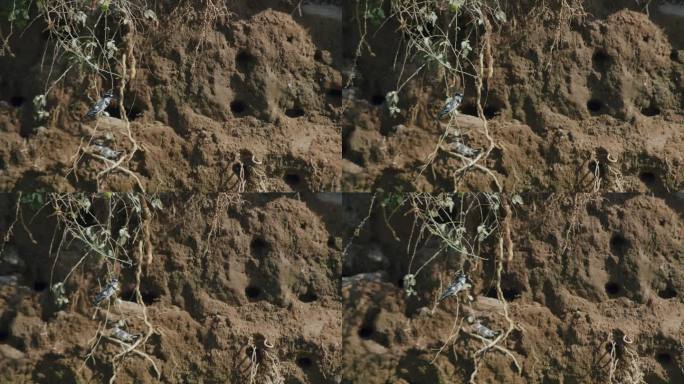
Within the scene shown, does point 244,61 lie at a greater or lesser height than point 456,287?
greater

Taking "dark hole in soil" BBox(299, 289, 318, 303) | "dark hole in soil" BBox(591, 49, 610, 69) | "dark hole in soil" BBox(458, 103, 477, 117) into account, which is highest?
"dark hole in soil" BBox(591, 49, 610, 69)

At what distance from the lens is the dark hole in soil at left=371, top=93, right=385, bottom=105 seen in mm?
3695

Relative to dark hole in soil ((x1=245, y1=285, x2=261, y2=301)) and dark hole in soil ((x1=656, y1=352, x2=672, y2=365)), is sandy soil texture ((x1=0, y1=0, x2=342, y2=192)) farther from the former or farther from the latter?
dark hole in soil ((x1=656, y1=352, x2=672, y2=365))

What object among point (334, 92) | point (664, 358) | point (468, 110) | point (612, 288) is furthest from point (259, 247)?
point (664, 358)

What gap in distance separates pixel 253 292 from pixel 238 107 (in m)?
0.94

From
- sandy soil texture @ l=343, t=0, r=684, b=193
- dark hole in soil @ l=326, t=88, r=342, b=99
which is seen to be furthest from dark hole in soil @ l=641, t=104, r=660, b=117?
dark hole in soil @ l=326, t=88, r=342, b=99

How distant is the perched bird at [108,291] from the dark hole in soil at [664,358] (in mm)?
2674

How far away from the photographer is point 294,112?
3.73m

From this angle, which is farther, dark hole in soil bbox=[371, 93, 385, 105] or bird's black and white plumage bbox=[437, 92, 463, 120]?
dark hole in soil bbox=[371, 93, 385, 105]

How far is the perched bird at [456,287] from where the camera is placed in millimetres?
3537

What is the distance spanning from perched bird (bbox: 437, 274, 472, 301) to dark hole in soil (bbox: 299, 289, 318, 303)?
2.06 feet

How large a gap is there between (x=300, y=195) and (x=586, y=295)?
1.50m

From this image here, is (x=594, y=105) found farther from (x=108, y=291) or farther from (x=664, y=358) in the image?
(x=108, y=291)

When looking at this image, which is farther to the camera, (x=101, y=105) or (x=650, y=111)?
(x=650, y=111)
